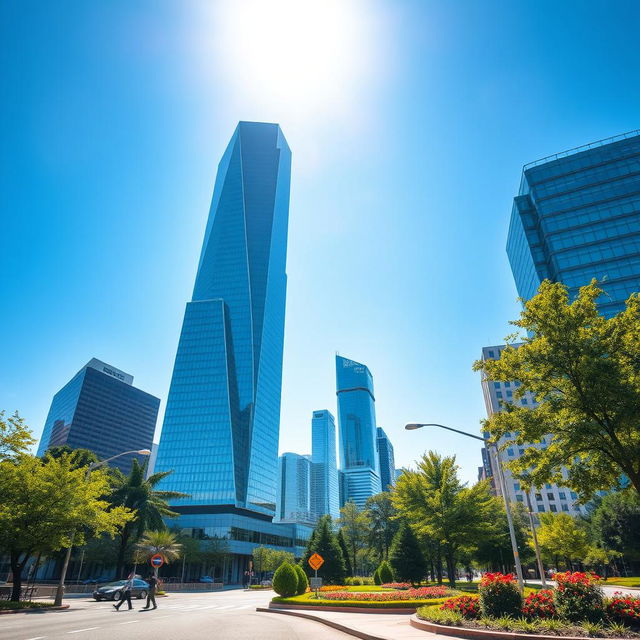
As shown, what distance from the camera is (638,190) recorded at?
94.8 m

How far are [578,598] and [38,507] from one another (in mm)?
26463

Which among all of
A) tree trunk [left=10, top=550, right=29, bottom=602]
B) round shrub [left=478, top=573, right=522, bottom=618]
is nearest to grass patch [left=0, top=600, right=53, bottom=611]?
tree trunk [left=10, top=550, right=29, bottom=602]

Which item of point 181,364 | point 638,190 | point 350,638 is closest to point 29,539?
point 350,638

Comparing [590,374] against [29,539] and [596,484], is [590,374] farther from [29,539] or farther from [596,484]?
[29,539]

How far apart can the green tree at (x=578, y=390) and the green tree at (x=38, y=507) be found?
24.1 metres

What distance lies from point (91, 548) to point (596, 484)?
74731 millimetres

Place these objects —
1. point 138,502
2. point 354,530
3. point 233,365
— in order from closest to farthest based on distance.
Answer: point 138,502 < point 354,530 < point 233,365

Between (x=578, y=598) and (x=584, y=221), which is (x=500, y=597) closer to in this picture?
(x=578, y=598)

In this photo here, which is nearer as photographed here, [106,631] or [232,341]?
[106,631]

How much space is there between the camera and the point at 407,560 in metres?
42.7

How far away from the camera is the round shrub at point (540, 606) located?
456 inches

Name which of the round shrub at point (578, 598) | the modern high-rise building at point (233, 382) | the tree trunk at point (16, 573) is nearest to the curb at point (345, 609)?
the round shrub at point (578, 598)

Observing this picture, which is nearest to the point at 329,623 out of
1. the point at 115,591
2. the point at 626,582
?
the point at 115,591

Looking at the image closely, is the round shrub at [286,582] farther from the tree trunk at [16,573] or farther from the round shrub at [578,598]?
the round shrub at [578,598]
